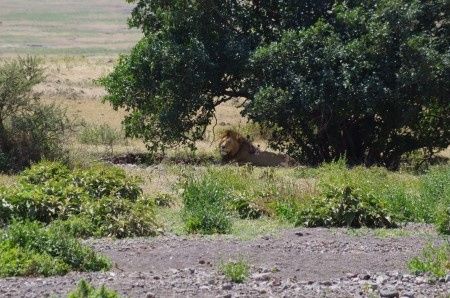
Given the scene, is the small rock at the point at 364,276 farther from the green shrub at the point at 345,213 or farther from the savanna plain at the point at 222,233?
the green shrub at the point at 345,213

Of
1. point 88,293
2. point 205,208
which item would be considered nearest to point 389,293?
point 88,293

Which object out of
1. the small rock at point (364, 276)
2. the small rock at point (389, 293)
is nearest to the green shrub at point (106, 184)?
the small rock at point (364, 276)

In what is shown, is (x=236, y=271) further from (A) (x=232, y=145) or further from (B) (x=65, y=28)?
(B) (x=65, y=28)

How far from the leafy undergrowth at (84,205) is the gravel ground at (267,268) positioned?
47 centimetres

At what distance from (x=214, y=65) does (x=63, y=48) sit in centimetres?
5248

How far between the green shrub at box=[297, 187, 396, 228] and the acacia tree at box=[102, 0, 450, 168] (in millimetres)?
6704

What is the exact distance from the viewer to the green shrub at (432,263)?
9423mm

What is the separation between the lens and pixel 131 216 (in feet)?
38.8

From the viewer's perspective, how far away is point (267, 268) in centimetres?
970

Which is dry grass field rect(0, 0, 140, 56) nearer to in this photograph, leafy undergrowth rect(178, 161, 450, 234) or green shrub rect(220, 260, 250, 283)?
leafy undergrowth rect(178, 161, 450, 234)

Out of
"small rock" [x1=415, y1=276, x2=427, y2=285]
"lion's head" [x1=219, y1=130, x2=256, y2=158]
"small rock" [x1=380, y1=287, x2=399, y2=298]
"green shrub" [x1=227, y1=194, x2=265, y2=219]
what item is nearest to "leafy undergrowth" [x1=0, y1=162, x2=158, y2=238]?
"green shrub" [x1=227, y1=194, x2=265, y2=219]

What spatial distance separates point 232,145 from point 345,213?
9013 millimetres

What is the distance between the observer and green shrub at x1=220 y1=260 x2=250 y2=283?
29.6ft

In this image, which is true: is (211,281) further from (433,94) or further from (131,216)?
(433,94)
